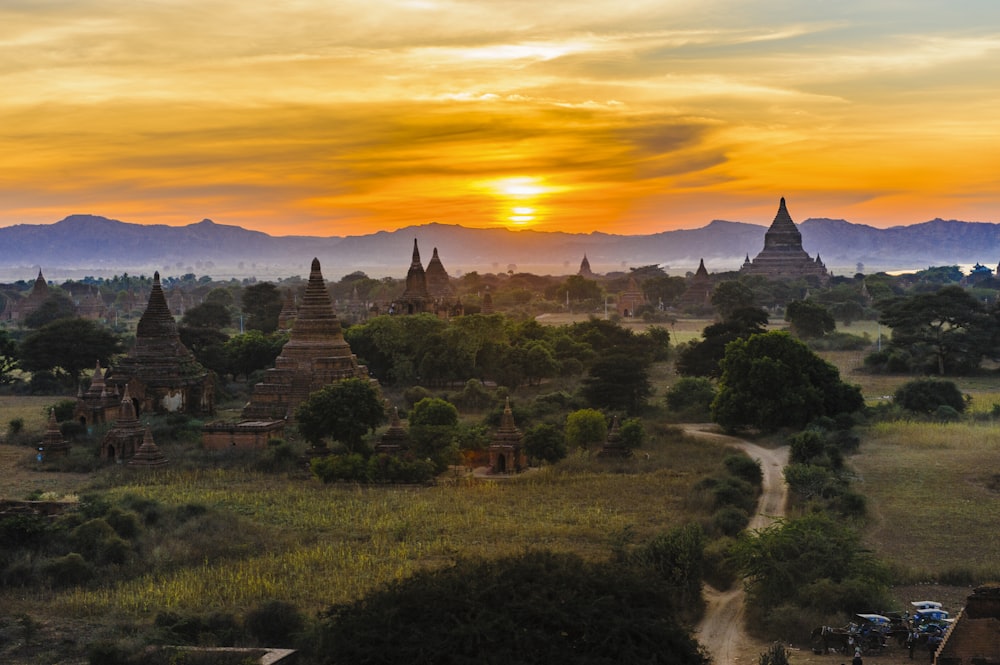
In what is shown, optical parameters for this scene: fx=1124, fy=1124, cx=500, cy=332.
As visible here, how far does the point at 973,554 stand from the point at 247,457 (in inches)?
967

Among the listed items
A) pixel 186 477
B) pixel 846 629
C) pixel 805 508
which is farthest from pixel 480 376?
pixel 846 629

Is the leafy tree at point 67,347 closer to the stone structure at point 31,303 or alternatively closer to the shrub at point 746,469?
the shrub at point 746,469

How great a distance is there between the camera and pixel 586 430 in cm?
4197

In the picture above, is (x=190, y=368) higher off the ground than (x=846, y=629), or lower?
higher

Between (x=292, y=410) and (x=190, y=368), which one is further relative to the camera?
(x=190, y=368)

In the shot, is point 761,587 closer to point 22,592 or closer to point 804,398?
point 22,592

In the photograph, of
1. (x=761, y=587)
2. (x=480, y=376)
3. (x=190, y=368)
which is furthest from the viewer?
(x=480, y=376)

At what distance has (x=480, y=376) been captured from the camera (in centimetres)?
6222

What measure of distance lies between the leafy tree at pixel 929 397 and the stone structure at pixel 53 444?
113 ft

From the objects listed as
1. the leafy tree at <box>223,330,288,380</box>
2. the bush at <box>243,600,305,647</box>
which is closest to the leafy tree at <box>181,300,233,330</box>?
the leafy tree at <box>223,330,288,380</box>

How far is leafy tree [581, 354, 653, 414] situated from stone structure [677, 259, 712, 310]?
77054mm

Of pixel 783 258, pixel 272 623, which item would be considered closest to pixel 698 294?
pixel 783 258

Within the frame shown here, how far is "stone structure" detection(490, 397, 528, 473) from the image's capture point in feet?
126

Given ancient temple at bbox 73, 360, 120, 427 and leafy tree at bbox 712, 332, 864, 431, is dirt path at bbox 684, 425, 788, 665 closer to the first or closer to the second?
leafy tree at bbox 712, 332, 864, 431
